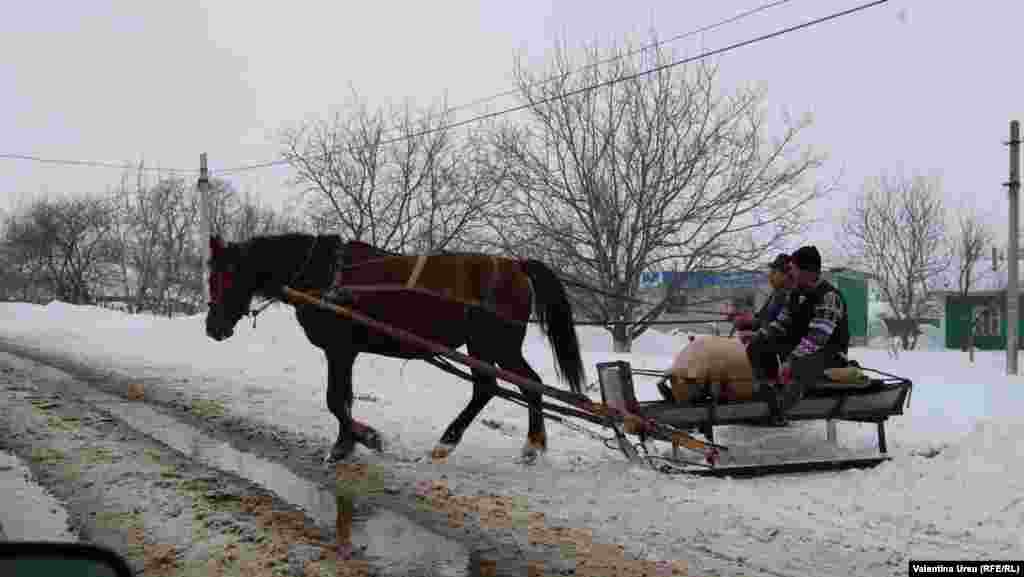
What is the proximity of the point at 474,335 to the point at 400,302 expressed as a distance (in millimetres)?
640

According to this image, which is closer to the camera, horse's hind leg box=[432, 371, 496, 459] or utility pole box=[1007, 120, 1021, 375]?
horse's hind leg box=[432, 371, 496, 459]

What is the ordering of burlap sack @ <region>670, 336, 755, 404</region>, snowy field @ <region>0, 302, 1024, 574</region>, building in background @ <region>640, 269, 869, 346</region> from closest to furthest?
snowy field @ <region>0, 302, 1024, 574</region> → burlap sack @ <region>670, 336, 755, 404</region> → building in background @ <region>640, 269, 869, 346</region>

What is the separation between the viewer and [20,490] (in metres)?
5.38

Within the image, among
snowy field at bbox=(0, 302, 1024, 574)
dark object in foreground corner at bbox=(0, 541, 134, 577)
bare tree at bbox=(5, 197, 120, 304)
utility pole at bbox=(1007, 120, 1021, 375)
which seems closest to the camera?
dark object in foreground corner at bbox=(0, 541, 134, 577)

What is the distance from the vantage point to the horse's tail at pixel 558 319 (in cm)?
697

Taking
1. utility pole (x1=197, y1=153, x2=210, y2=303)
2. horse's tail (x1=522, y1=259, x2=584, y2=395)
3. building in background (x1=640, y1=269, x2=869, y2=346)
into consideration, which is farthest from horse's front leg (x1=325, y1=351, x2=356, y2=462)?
utility pole (x1=197, y1=153, x2=210, y2=303)

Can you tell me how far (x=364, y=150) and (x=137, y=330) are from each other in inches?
354

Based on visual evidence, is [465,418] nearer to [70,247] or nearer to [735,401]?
[735,401]

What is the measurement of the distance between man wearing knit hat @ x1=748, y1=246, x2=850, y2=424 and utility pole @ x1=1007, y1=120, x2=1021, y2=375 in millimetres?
14899

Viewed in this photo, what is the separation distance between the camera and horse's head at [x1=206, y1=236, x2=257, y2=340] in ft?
22.8

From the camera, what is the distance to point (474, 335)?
6668mm

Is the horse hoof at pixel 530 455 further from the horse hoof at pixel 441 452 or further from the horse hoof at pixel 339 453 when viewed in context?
the horse hoof at pixel 339 453

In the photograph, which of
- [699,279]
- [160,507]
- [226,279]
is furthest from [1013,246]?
[160,507]

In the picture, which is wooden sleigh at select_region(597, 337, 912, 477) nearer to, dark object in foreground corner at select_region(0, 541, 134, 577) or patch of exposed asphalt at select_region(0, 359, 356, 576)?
patch of exposed asphalt at select_region(0, 359, 356, 576)
